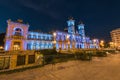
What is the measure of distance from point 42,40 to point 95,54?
33.4 m

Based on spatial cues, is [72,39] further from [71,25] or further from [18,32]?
[18,32]

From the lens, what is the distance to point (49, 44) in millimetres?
55312

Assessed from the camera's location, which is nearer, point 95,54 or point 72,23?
point 95,54

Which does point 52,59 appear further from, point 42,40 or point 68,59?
point 42,40

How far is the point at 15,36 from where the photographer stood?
3788cm

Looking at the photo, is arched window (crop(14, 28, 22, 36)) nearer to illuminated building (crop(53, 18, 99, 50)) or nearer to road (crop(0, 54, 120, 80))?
illuminated building (crop(53, 18, 99, 50))

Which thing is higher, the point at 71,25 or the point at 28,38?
the point at 71,25

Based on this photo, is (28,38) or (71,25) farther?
(71,25)

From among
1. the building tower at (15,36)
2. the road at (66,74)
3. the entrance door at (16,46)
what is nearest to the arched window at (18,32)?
the building tower at (15,36)

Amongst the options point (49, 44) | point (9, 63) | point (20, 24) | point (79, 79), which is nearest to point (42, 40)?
point (49, 44)

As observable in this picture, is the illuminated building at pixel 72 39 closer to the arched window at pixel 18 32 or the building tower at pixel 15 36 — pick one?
the building tower at pixel 15 36

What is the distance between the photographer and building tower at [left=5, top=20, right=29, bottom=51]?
1432 inches

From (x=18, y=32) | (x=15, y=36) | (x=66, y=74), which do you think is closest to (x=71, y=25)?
(x=18, y=32)

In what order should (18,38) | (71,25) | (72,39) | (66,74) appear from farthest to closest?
(71,25) < (72,39) < (18,38) < (66,74)
